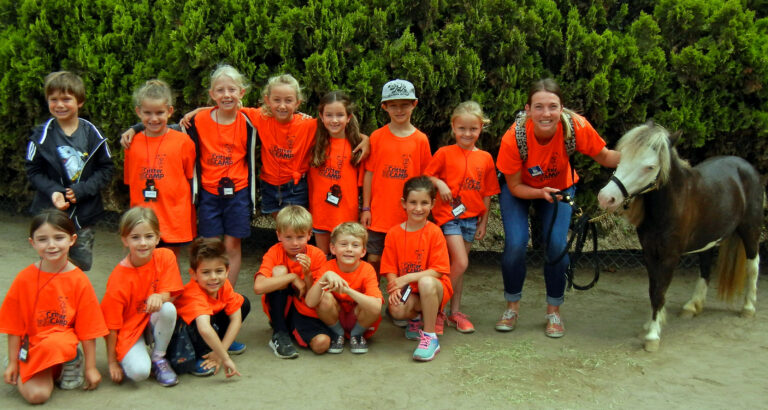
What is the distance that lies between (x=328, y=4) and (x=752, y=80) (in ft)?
12.1

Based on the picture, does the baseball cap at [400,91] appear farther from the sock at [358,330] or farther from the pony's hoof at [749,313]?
the pony's hoof at [749,313]

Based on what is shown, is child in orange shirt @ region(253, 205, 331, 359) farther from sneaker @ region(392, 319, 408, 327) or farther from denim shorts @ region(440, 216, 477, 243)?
denim shorts @ region(440, 216, 477, 243)

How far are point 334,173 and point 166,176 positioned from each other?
3.97 feet

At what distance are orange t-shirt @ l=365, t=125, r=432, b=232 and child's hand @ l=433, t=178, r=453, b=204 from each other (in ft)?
0.65

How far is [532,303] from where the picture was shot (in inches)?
216

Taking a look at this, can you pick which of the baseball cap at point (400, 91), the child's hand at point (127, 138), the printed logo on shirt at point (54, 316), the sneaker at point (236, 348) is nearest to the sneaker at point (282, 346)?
the sneaker at point (236, 348)

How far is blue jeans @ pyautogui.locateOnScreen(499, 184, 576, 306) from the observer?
183 inches

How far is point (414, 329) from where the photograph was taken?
4648 mm

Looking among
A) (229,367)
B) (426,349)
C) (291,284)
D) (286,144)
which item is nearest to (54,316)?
(229,367)

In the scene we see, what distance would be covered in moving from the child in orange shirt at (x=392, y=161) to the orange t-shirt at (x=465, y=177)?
0.52 feet

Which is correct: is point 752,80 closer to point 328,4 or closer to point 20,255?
point 328,4

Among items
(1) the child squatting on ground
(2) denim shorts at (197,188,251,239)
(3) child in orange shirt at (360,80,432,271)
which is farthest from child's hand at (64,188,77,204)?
(3) child in orange shirt at (360,80,432,271)

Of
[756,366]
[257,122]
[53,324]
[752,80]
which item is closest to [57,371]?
[53,324]

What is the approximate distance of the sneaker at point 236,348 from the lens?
4312mm
